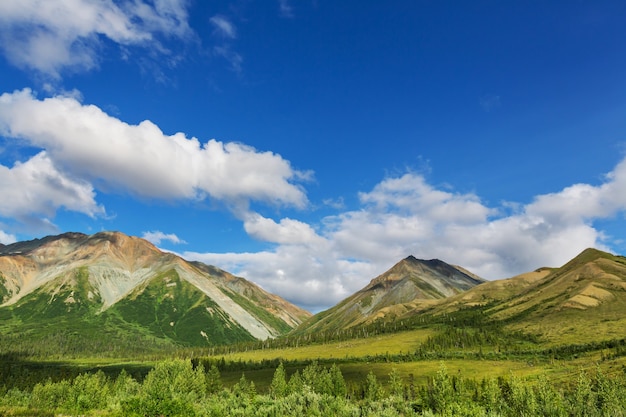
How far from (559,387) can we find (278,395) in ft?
384

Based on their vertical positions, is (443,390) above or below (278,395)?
above

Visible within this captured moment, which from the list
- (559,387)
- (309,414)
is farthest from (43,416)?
(559,387)

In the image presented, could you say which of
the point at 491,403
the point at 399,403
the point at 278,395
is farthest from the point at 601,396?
the point at 278,395

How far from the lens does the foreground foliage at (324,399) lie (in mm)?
104750

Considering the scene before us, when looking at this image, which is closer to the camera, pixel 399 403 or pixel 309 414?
pixel 309 414

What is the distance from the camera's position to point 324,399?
130500 millimetres

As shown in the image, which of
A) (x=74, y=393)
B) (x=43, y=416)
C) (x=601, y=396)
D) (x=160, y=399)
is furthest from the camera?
(x=74, y=393)

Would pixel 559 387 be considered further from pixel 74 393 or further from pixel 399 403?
pixel 74 393

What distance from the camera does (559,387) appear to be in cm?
16562

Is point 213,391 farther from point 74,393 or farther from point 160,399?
point 160,399

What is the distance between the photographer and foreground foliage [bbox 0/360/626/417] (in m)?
Answer: 105

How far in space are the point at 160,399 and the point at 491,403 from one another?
100673 mm

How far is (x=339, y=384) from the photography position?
171 m

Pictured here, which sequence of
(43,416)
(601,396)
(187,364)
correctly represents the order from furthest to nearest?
(187,364)
(601,396)
(43,416)
